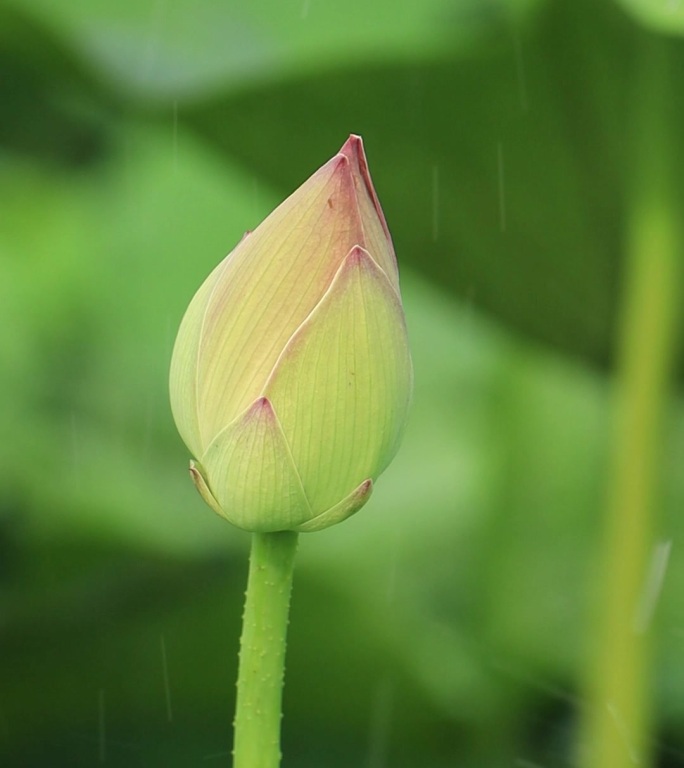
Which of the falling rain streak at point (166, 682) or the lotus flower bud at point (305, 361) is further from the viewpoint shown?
the falling rain streak at point (166, 682)

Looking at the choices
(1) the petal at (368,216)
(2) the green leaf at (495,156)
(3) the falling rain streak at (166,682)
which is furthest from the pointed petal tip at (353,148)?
(3) the falling rain streak at (166,682)

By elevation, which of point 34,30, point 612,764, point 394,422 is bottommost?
point 612,764

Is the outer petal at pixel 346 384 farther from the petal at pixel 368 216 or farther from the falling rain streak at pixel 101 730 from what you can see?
the falling rain streak at pixel 101 730

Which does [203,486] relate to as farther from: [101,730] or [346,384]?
[101,730]

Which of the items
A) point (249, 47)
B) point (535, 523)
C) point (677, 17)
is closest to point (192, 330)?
point (677, 17)

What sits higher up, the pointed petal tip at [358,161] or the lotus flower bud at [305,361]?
the pointed petal tip at [358,161]

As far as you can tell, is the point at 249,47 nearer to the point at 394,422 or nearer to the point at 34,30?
the point at 34,30

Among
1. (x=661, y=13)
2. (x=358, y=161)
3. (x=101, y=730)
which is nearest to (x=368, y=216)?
(x=358, y=161)
